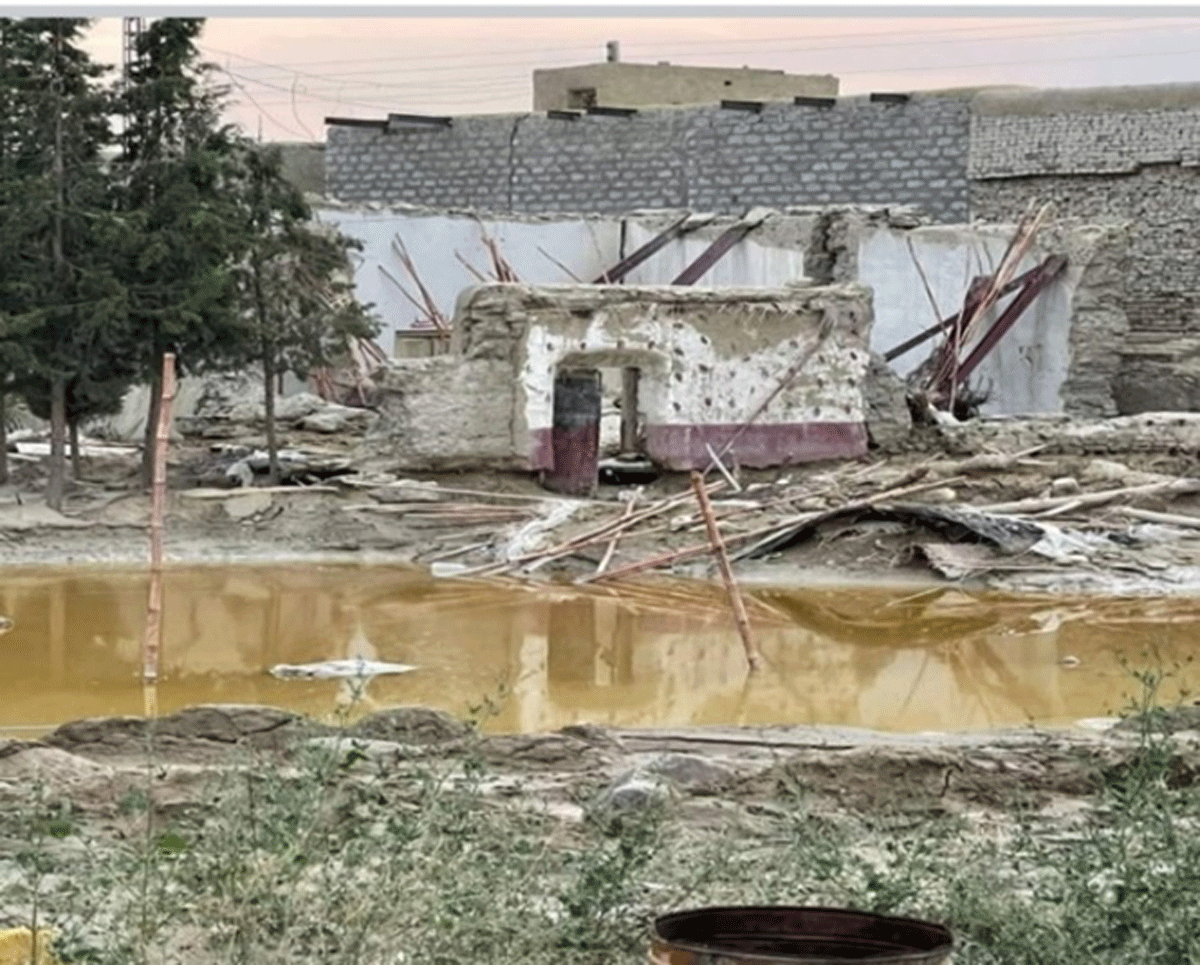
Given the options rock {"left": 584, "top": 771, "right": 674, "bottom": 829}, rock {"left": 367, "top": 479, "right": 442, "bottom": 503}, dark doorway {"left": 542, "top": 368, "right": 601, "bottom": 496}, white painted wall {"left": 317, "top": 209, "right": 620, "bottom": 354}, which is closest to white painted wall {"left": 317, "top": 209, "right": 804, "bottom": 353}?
white painted wall {"left": 317, "top": 209, "right": 620, "bottom": 354}

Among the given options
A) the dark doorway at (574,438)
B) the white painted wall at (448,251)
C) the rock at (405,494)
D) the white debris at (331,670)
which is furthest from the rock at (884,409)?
the white debris at (331,670)

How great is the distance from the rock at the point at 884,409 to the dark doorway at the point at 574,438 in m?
2.91

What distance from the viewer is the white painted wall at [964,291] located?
26.7 m

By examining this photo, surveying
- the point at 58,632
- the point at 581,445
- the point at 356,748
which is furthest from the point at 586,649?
the point at 356,748

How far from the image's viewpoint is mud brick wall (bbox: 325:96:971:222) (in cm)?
2897

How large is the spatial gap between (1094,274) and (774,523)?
7.80m

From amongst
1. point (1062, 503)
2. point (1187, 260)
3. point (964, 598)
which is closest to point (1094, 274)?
point (1187, 260)

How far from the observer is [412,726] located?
10266 mm

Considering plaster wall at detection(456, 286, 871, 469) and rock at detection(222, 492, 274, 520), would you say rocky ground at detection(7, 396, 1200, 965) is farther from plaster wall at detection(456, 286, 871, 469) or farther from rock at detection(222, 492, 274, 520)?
plaster wall at detection(456, 286, 871, 469)

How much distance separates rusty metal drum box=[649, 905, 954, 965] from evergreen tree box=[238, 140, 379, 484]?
56.4 ft

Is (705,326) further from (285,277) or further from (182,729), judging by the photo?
(182,729)

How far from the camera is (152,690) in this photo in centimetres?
1403

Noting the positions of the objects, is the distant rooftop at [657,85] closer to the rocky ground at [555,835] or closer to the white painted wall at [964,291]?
the white painted wall at [964,291]

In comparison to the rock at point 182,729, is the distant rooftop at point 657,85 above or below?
above
